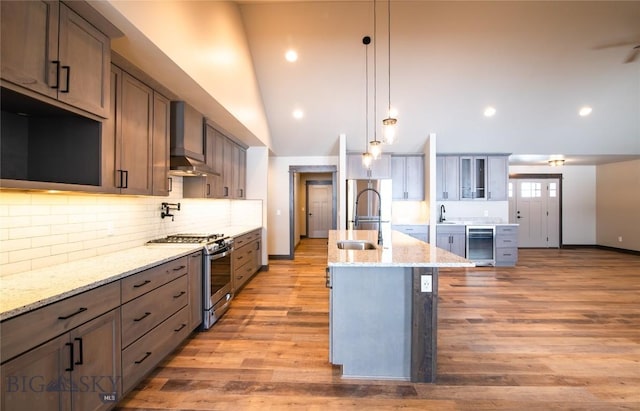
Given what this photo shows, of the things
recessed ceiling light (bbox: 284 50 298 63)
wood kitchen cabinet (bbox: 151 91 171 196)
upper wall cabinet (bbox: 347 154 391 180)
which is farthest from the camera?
upper wall cabinet (bbox: 347 154 391 180)

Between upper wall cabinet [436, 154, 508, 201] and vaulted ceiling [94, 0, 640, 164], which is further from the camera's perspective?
upper wall cabinet [436, 154, 508, 201]

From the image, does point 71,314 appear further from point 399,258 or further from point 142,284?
point 399,258

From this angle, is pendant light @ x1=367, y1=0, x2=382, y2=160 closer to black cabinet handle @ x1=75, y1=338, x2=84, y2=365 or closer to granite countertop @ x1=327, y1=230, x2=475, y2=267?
granite countertop @ x1=327, y1=230, x2=475, y2=267

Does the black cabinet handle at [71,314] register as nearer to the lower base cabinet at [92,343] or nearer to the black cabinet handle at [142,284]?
the lower base cabinet at [92,343]

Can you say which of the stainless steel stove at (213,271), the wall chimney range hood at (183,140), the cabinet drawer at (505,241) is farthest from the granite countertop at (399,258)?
the cabinet drawer at (505,241)

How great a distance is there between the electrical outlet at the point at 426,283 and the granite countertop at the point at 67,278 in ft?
6.61

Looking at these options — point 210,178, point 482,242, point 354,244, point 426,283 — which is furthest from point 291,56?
point 482,242

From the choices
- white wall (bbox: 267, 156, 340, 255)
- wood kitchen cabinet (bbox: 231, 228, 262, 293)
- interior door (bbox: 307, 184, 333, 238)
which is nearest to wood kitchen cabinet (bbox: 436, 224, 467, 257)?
white wall (bbox: 267, 156, 340, 255)

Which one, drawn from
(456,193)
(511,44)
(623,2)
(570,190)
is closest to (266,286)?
(456,193)

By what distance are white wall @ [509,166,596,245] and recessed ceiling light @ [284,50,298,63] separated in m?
6.77

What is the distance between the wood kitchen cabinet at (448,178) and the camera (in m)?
6.44

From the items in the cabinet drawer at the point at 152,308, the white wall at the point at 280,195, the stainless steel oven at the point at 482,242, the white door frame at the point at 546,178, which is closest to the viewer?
the cabinet drawer at the point at 152,308

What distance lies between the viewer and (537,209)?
8.01m

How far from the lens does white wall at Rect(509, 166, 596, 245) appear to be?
7984mm
